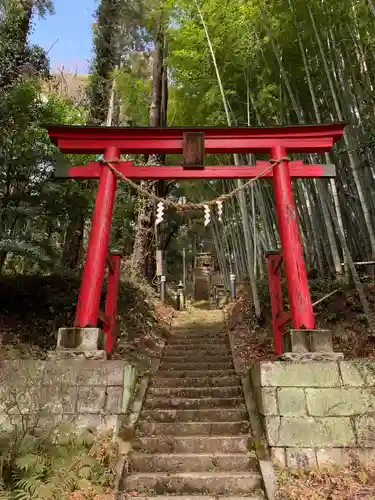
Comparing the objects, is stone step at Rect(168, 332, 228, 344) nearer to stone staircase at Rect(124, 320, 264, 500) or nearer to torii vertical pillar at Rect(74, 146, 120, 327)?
stone staircase at Rect(124, 320, 264, 500)

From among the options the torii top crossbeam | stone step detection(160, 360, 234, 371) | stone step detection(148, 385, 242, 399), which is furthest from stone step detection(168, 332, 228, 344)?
the torii top crossbeam

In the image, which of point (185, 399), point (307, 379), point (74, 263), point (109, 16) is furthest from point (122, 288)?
point (109, 16)

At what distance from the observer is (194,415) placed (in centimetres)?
427

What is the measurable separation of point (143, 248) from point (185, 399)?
656cm

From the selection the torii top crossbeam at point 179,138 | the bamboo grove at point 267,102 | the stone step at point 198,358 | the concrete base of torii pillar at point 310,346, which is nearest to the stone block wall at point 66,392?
the concrete base of torii pillar at point 310,346

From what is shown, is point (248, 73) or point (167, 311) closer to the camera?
point (248, 73)

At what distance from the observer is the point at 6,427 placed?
3.57 metres

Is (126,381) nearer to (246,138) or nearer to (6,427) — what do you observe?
(6,427)

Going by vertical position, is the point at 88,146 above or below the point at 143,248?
below

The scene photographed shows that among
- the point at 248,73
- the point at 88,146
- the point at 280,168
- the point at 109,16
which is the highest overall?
the point at 109,16

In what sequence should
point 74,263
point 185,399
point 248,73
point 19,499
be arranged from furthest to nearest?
point 74,263, point 248,73, point 185,399, point 19,499

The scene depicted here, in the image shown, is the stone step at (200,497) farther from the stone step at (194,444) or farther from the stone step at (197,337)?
the stone step at (197,337)

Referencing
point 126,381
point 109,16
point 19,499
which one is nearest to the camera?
point 19,499

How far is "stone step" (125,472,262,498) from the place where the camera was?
3.21 meters
